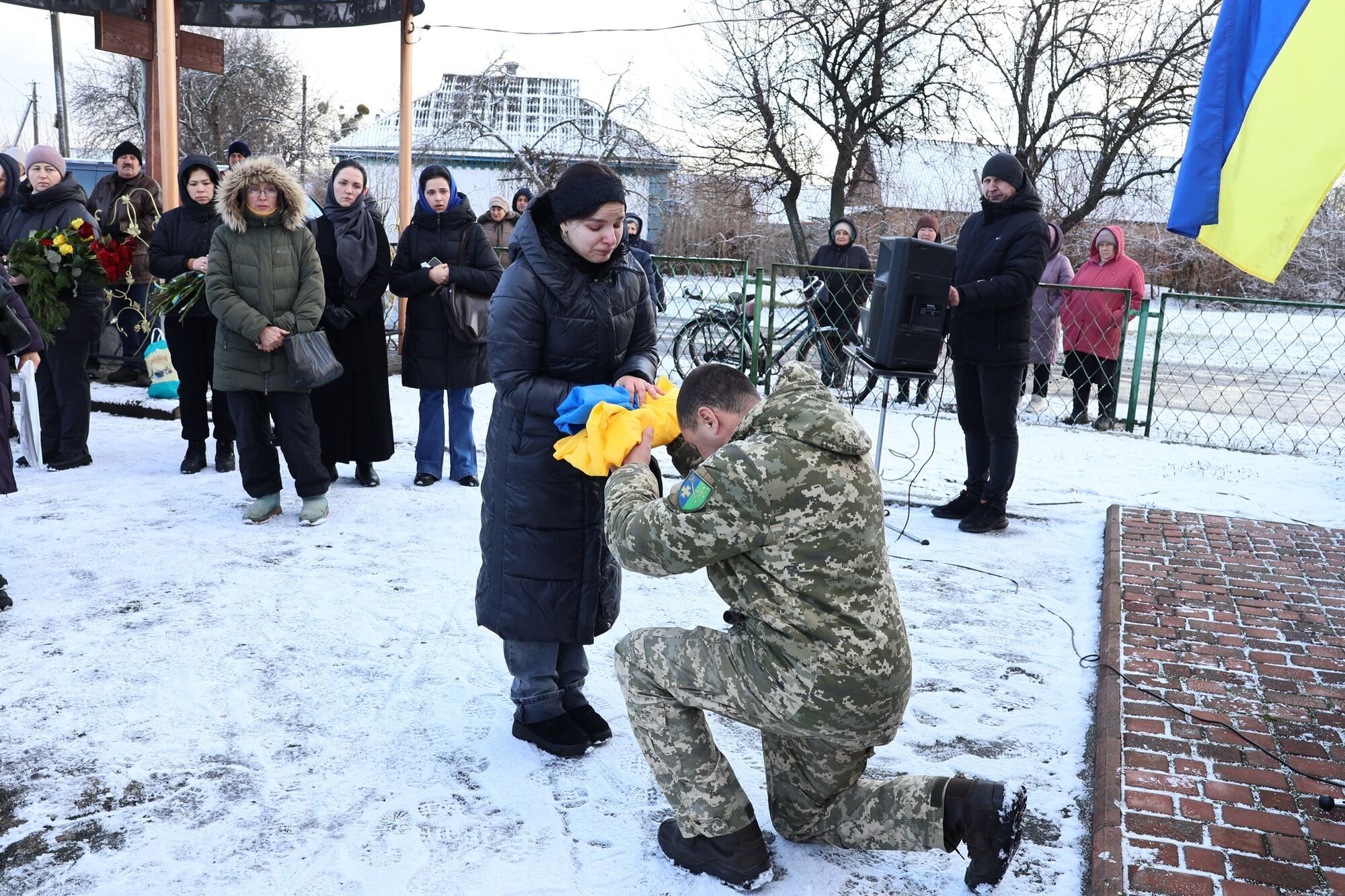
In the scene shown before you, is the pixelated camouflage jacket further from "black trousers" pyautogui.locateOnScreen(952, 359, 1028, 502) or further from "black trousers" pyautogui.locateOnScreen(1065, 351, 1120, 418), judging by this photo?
"black trousers" pyautogui.locateOnScreen(1065, 351, 1120, 418)

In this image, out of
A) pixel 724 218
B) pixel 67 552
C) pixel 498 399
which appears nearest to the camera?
pixel 498 399

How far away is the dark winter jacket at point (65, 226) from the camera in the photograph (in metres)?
6.34

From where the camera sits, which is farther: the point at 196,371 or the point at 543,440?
the point at 196,371

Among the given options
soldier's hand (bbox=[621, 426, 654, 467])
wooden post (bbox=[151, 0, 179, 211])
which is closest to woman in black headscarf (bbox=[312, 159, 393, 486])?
wooden post (bbox=[151, 0, 179, 211])

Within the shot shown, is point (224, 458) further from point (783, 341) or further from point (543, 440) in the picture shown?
point (783, 341)

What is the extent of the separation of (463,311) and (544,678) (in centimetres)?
329

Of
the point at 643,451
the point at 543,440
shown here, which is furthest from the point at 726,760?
the point at 543,440

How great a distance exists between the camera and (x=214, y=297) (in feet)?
16.9

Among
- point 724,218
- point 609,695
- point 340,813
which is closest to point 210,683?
point 340,813

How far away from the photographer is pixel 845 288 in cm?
980

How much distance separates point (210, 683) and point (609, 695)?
4.45 feet

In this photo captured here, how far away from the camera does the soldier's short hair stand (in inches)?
97.2

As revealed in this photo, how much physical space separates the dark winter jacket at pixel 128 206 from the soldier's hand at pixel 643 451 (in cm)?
606

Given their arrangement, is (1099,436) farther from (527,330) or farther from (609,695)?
(527,330)
